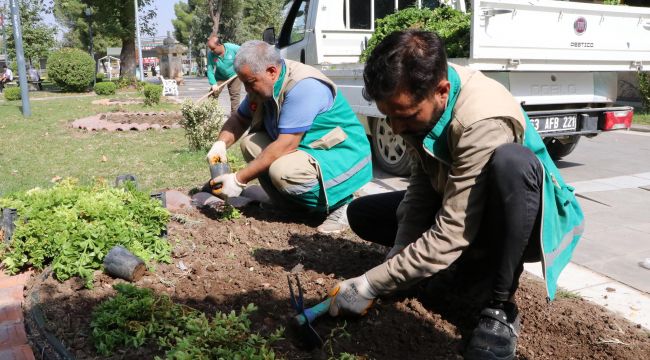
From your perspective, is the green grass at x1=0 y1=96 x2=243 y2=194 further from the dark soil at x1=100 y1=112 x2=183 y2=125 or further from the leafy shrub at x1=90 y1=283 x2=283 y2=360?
the leafy shrub at x1=90 y1=283 x2=283 y2=360

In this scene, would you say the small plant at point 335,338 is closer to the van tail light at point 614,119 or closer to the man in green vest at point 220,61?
the van tail light at point 614,119

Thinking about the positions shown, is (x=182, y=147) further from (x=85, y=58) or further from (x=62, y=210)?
(x=85, y=58)

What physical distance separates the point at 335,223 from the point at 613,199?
9.57ft

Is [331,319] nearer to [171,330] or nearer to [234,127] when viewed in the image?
[171,330]

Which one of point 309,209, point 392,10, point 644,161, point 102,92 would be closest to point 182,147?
point 392,10

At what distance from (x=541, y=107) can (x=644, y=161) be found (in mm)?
2351

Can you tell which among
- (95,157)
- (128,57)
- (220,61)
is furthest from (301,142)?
(128,57)

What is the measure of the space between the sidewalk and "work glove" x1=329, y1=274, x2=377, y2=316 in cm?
122

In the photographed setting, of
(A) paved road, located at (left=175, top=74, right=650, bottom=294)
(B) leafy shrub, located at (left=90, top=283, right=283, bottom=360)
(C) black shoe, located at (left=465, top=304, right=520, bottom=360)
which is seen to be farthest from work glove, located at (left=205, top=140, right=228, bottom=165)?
(C) black shoe, located at (left=465, top=304, right=520, bottom=360)

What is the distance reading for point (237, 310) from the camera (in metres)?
2.62

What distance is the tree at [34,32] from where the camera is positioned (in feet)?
133

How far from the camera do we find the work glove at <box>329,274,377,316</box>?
2.15 metres

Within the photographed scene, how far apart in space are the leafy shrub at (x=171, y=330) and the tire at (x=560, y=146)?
566 cm

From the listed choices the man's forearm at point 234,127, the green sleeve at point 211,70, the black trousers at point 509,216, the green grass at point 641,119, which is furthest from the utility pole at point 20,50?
the black trousers at point 509,216
